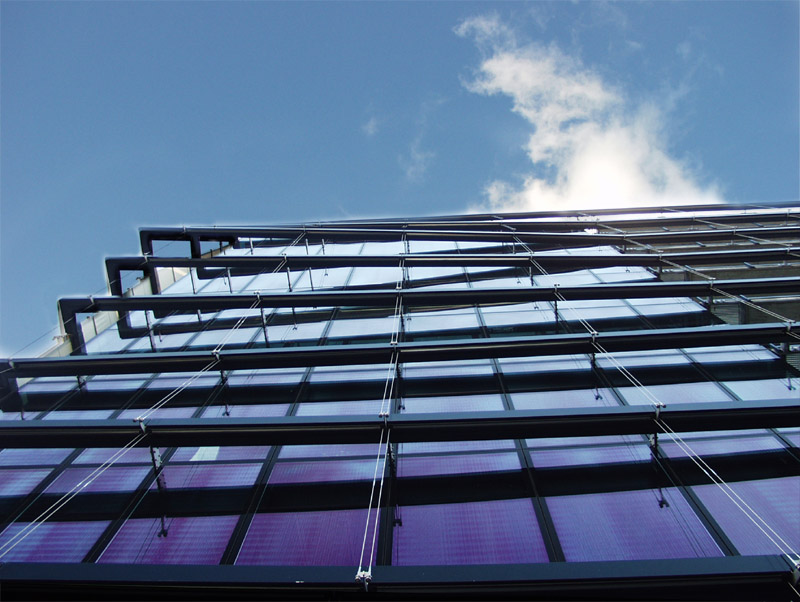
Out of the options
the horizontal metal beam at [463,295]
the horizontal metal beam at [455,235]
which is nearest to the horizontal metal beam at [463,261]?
the horizontal metal beam at [455,235]

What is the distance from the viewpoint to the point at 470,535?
19.2 feet

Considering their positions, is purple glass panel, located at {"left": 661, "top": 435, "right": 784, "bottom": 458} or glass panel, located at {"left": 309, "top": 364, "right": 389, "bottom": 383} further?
glass panel, located at {"left": 309, "top": 364, "right": 389, "bottom": 383}

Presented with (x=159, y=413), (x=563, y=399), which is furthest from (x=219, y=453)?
(x=563, y=399)

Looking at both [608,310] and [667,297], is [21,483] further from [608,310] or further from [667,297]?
[667,297]

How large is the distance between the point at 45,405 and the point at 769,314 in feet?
48.4

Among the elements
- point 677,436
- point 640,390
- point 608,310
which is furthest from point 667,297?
point 677,436

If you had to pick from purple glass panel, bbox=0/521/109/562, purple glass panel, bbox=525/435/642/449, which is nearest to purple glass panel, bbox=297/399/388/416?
purple glass panel, bbox=525/435/642/449

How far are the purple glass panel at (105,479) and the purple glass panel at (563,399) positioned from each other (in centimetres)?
601

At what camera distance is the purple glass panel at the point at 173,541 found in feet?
19.0

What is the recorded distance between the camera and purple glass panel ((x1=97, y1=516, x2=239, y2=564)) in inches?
229

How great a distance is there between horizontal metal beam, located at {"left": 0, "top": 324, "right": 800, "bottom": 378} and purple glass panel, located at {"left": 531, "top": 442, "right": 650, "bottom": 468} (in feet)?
7.10

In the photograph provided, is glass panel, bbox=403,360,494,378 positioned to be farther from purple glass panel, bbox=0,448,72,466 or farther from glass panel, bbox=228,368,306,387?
purple glass panel, bbox=0,448,72,466

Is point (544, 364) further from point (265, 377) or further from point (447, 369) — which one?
point (265, 377)

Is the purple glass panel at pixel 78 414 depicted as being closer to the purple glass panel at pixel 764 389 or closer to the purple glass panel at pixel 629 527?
the purple glass panel at pixel 629 527
